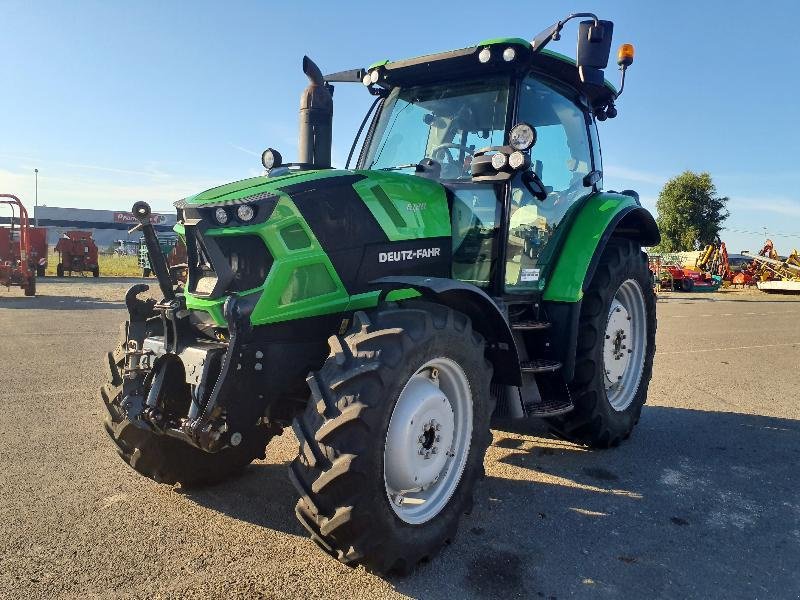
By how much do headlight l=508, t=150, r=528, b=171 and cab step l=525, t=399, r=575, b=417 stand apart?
145 cm

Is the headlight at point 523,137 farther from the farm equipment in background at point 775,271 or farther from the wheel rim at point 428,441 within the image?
the farm equipment in background at point 775,271

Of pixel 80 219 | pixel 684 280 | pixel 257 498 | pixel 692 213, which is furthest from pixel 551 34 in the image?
pixel 80 219

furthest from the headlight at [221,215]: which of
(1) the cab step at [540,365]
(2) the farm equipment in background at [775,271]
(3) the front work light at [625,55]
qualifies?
(2) the farm equipment in background at [775,271]

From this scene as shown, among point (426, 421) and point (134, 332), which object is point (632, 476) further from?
point (134, 332)

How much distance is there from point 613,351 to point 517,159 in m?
2.13

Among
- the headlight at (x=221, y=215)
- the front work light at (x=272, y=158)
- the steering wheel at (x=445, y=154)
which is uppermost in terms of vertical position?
the steering wheel at (x=445, y=154)

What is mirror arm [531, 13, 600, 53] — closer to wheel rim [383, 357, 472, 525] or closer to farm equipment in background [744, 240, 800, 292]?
wheel rim [383, 357, 472, 525]

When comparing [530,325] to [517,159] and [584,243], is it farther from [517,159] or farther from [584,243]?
[517,159]

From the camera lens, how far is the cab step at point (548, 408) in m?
3.75

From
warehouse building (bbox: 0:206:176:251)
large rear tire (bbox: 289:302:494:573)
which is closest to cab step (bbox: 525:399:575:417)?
large rear tire (bbox: 289:302:494:573)

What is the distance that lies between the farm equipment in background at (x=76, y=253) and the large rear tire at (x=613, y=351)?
24.5 metres

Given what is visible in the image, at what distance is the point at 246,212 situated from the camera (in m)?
2.83

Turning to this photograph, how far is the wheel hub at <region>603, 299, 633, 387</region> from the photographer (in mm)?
4883

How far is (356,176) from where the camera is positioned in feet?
10.6
